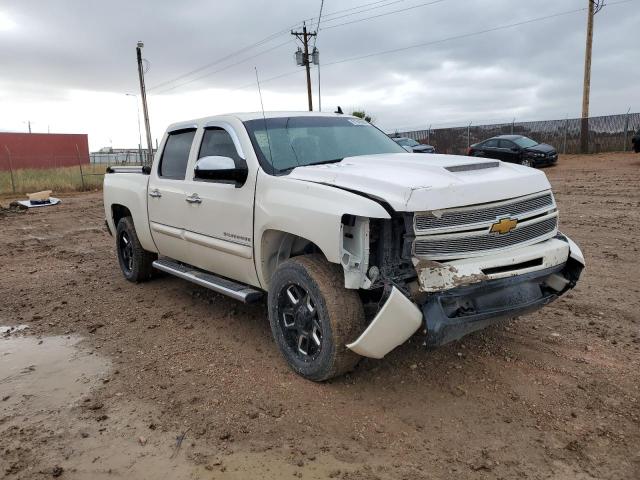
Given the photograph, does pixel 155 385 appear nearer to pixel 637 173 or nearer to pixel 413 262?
pixel 413 262

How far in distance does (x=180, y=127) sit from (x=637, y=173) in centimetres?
1621

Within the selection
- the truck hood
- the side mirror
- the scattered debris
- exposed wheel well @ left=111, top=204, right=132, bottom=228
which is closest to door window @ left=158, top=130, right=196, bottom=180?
the side mirror

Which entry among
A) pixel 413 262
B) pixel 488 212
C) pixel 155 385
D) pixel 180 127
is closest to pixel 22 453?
pixel 155 385

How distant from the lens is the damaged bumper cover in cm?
320

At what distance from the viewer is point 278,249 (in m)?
4.24

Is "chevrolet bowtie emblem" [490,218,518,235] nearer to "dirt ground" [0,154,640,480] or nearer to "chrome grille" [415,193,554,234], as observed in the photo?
"chrome grille" [415,193,554,234]

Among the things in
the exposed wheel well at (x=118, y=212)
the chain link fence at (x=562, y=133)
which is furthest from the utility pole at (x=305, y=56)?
the exposed wheel well at (x=118, y=212)

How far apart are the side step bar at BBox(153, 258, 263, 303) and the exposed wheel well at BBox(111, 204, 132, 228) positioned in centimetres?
123

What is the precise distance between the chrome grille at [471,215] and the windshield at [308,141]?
4.53 feet

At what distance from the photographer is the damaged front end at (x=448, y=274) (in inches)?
127

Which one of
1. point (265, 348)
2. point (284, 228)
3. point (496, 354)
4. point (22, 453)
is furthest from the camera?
point (265, 348)

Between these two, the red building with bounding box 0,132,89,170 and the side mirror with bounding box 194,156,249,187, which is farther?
the red building with bounding box 0,132,89,170

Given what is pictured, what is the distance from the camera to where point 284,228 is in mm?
3869

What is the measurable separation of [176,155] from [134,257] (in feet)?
5.41
